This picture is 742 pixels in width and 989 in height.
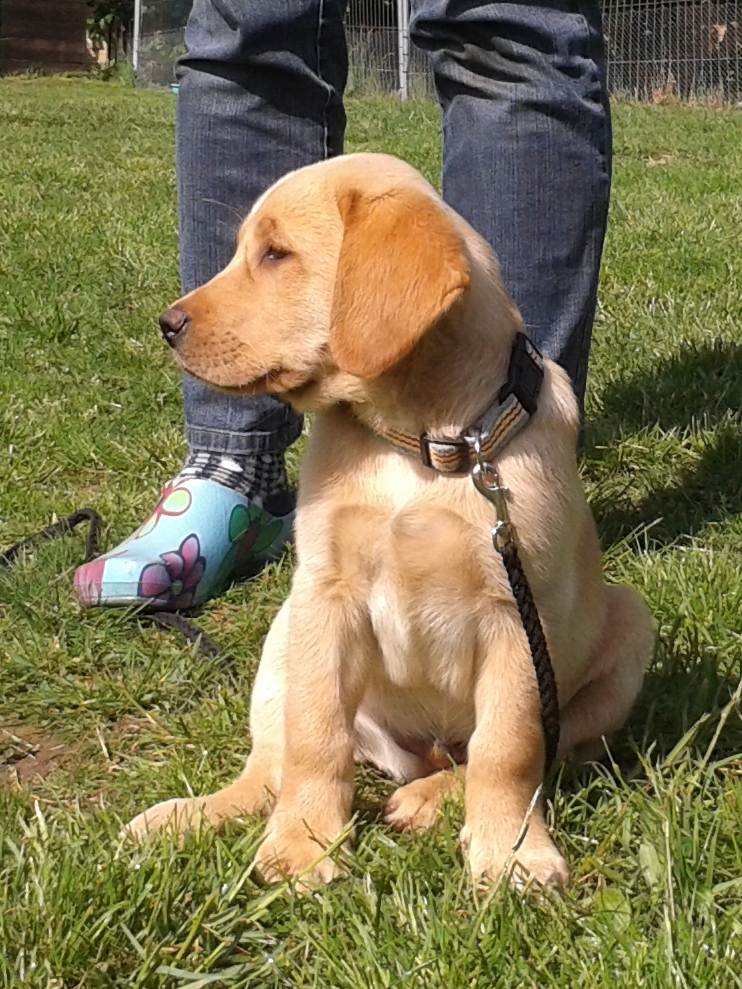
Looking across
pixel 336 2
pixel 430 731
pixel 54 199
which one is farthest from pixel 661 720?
pixel 54 199

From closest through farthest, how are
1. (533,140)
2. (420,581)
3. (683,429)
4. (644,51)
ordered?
(420,581) → (533,140) → (683,429) → (644,51)

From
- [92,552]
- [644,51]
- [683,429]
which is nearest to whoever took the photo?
[92,552]

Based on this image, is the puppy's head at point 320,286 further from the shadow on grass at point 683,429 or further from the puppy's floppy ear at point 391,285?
the shadow on grass at point 683,429

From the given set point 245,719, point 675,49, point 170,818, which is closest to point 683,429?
point 245,719

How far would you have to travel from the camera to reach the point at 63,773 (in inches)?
75.5

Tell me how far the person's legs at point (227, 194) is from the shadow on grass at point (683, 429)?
0.82 metres

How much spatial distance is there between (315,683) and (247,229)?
0.69 m

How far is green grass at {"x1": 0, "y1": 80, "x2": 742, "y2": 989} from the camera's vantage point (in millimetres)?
1368

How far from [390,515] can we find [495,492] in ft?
0.48

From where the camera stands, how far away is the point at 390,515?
5.38ft

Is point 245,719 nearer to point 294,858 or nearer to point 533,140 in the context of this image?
point 294,858

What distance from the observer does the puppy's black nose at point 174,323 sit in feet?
5.82

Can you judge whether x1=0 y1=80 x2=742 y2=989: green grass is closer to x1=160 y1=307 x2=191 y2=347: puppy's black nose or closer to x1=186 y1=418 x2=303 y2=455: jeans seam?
x1=186 y1=418 x2=303 y2=455: jeans seam

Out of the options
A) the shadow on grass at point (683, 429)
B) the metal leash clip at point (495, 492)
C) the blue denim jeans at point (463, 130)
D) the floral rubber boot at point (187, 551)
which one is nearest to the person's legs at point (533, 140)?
the blue denim jeans at point (463, 130)
